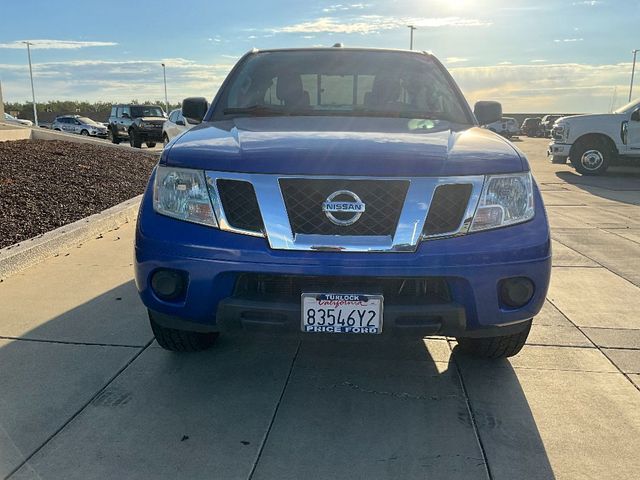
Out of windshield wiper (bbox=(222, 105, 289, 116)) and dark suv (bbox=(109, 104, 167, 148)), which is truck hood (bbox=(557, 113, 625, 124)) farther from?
dark suv (bbox=(109, 104, 167, 148))

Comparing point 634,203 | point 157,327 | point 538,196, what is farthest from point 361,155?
point 634,203

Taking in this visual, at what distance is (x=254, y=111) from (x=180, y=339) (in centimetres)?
151

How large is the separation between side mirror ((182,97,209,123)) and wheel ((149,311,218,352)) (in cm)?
166

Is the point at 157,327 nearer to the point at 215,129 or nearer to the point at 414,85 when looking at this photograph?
the point at 215,129

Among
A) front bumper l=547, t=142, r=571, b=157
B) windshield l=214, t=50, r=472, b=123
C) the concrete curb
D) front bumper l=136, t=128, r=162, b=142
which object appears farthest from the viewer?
front bumper l=136, t=128, r=162, b=142

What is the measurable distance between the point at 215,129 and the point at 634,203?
819cm

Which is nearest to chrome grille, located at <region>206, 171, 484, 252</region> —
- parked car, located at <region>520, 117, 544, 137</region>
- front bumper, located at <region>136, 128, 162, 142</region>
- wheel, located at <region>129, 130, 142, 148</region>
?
front bumper, located at <region>136, 128, 162, 142</region>

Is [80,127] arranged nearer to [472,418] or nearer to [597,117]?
[597,117]

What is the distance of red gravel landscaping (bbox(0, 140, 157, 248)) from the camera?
5.77m

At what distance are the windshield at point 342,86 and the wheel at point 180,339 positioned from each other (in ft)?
4.77

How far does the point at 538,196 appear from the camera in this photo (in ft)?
8.69

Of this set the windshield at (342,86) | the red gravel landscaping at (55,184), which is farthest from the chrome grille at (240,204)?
the red gravel landscaping at (55,184)

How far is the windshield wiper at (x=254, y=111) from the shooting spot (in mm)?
3531

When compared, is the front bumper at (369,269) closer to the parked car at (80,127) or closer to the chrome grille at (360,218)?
the chrome grille at (360,218)
